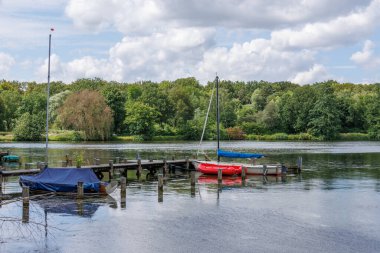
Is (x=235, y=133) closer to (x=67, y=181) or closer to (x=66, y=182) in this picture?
(x=67, y=181)

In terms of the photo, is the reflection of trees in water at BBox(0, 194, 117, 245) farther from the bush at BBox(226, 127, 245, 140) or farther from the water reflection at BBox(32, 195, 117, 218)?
the bush at BBox(226, 127, 245, 140)

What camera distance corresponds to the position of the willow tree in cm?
12269

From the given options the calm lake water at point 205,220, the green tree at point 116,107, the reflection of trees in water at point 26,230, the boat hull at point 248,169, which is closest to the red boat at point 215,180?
the boat hull at point 248,169

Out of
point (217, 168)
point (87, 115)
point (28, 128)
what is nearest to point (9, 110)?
point (28, 128)

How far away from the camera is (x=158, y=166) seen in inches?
2208

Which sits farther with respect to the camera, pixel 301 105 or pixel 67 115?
pixel 301 105

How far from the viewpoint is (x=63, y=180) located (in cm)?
3812

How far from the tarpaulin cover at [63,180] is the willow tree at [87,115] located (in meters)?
84.3

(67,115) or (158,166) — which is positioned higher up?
(67,115)

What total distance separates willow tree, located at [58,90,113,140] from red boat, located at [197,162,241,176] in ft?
233

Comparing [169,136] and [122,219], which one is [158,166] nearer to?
[122,219]

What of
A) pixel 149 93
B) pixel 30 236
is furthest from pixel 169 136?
pixel 30 236

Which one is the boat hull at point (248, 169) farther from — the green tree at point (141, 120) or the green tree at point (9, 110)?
the green tree at point (9, 110)

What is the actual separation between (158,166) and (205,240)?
30.1m
